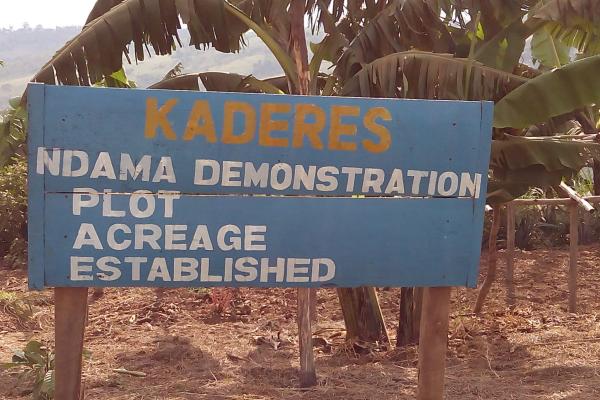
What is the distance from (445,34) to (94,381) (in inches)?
162

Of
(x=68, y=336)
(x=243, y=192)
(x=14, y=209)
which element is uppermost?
(x=243, y=192)

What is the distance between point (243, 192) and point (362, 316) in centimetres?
356

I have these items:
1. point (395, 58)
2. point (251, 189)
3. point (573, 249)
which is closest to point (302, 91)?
point (395, 58)

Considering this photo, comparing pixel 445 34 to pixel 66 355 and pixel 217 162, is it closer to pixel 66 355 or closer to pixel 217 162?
pixel 217 162

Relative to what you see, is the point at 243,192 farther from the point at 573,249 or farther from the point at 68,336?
the point at 573,249

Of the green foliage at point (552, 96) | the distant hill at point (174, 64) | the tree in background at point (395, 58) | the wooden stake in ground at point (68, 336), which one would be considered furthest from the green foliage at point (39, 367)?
the distant hill at point (174, 64)

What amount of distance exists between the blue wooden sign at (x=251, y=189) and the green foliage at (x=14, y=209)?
9142 millimetres

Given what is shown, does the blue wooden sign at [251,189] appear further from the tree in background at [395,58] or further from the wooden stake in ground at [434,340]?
the tree in background at [395,58]

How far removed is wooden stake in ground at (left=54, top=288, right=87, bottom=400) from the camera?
322 centimetres

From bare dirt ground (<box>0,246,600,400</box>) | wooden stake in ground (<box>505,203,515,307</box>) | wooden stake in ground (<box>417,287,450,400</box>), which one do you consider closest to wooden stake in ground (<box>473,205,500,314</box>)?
bare dirt ground (<box>0,246,600,400</box>)

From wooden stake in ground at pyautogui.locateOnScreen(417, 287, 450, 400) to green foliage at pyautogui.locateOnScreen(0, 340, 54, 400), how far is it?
2.24 m

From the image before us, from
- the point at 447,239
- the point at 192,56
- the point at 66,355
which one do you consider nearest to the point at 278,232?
the point at 447,239

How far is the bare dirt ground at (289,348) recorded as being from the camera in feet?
16.7

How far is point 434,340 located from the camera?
136 inches
